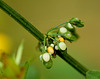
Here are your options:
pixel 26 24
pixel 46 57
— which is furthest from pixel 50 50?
pixel 26 24

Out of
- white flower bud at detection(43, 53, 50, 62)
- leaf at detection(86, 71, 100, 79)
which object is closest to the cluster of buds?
white flower bud at detection(43, 53, 50, 62)

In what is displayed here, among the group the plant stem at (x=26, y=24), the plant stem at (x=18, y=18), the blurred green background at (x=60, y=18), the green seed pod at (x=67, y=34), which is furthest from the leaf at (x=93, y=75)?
the blurred green background at (x=60, y=18)

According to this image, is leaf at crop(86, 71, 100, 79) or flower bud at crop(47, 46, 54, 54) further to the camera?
flower bud at crop(47, 46, 54, 54)

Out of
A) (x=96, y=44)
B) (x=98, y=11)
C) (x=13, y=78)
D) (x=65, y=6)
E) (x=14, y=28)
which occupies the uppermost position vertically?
(x=65, y=6)

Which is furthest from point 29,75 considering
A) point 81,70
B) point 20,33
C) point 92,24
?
point 92,24

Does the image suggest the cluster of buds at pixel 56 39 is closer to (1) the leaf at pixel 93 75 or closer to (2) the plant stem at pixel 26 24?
(2) the plant stem at pixel 26 24

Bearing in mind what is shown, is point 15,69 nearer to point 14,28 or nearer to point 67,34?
point 67,34

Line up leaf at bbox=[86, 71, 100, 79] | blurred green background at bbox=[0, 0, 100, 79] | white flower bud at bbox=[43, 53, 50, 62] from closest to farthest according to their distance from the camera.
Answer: leaf at bbox=[86, 71, 100, 79], white flower bud at bbox=[43, 53, 50, 62], blurred green background at bbox=[0, 0, 100, 79]

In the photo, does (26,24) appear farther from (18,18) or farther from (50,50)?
(50,50)

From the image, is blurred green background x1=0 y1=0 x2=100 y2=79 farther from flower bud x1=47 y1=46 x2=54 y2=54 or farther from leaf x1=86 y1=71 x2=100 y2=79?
leaf x1=86 y1=71 x2=100 y2=79
